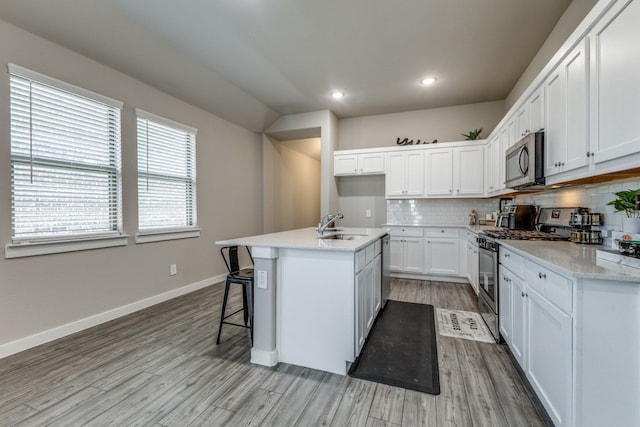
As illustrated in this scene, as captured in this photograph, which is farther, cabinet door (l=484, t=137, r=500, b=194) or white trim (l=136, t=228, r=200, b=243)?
cabinet door (l=484, t=137, r=500, b=194)

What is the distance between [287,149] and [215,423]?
17.5ft

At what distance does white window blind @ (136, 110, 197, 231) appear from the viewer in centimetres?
334

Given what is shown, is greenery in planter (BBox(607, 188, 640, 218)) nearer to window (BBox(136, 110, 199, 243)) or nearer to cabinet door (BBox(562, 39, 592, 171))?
cabinet door (BBox(562, 39, 592, 171))

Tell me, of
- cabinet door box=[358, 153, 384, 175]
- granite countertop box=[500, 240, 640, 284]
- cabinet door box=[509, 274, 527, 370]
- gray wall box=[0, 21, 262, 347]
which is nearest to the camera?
granite countertop box=[500, 240, 640, 284]

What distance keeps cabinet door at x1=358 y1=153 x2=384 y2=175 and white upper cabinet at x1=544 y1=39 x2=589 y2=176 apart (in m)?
2.76

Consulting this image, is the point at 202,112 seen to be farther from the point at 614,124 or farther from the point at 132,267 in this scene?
the point at 614,124

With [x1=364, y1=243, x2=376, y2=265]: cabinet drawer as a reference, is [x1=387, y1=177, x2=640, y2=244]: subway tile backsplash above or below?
above

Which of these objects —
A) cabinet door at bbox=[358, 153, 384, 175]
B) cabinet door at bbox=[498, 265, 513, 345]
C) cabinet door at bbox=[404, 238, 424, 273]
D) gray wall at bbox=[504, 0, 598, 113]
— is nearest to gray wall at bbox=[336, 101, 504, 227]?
cabinet door at bbox=[358, 153, 384, 175]

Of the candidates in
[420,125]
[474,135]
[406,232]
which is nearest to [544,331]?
[406,232]

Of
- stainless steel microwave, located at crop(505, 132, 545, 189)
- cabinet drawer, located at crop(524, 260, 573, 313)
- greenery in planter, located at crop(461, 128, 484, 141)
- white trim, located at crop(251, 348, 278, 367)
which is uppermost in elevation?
greenery in planter, located at crop(461, 128, 484, 141)

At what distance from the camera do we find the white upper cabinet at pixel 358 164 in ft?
16.2

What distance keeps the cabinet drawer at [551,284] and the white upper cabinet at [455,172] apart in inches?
114

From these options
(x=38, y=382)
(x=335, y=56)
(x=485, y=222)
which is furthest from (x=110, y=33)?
(x=485, y=222)

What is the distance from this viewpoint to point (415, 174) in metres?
4.70
